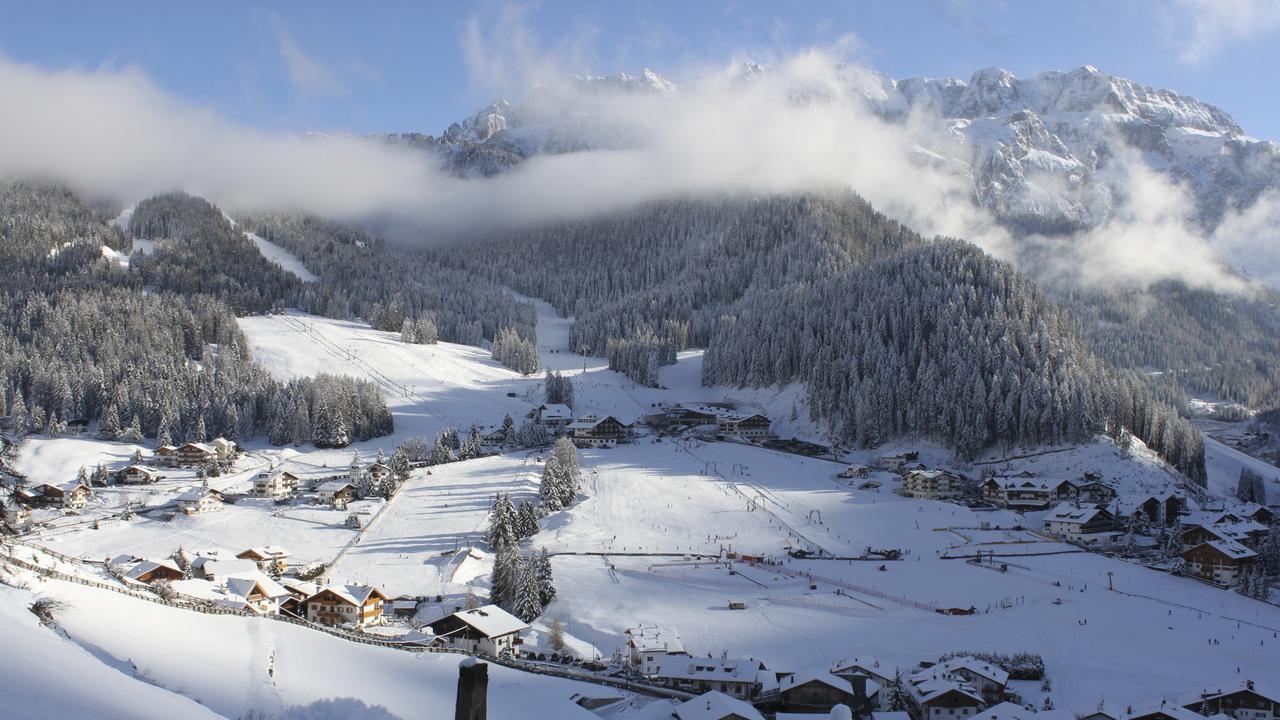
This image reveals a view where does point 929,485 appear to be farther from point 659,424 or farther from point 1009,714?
point 1009,714

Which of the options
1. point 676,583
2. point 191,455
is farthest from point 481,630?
point 191,455

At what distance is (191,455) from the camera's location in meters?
91.9

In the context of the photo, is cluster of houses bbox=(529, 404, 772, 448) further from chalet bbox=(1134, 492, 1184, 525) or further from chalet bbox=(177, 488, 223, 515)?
chalet bbox=(1134, 492, 1184, 525)

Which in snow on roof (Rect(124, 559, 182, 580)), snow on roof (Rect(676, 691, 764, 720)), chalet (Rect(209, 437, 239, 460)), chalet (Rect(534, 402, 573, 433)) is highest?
chalet (Rect(534, 402, 573, 433))

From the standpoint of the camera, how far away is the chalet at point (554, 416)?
108125 mm

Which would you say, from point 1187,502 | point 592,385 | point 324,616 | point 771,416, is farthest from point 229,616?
point 592,385

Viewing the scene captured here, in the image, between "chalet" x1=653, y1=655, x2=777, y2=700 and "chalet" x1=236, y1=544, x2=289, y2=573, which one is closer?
"chalet" x1=653, y1=655, x2=777, y2=700

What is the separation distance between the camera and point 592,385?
134m

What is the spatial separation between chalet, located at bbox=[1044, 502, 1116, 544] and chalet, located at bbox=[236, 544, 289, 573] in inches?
1996

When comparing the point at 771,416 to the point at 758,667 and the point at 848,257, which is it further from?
the point at 758,667

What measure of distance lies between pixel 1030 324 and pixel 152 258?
440 ft

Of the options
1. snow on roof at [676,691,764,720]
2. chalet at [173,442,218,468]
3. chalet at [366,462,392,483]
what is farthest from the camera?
chalet at [173,442,218,468]

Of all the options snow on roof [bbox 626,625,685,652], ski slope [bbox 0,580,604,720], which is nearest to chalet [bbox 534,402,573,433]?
snow on roof [bbox 626,625,685,652]

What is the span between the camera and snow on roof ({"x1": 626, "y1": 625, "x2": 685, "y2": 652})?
41844mm
